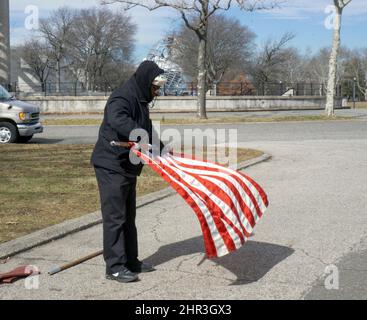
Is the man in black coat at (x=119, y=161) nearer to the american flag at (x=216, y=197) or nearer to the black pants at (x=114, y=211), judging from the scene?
the black pants at (x=114, y=211)

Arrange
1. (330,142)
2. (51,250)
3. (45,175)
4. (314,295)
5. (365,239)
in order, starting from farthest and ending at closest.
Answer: (330,142), (45,175), (365,239), (51,250), (314,295)

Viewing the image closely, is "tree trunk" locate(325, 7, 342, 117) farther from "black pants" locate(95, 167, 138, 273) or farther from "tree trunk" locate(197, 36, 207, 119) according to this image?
"black pants" locate(95, 167, 138, 273)

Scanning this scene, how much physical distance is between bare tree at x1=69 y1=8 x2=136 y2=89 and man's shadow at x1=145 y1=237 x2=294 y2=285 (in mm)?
59602

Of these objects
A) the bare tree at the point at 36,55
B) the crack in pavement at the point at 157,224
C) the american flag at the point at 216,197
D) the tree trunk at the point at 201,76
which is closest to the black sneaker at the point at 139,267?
the american flag at the point at 216,197

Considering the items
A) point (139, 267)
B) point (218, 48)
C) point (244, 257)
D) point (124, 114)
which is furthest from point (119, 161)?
point (218, 48)

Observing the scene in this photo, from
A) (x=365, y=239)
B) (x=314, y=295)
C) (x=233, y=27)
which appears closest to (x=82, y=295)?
(x=314, y=295)

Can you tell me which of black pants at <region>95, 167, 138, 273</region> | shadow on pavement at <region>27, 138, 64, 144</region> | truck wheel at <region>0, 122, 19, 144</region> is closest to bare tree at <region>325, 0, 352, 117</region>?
shadow on pavement at <region>27, 138, 64, 144</region>

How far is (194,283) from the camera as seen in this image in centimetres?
520

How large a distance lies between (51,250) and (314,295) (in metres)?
2.86

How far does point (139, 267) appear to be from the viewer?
5551 millimetres

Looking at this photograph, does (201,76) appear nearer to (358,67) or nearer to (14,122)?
(14,122)

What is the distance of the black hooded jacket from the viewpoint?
509cm

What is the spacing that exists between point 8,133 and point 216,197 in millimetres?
13452
